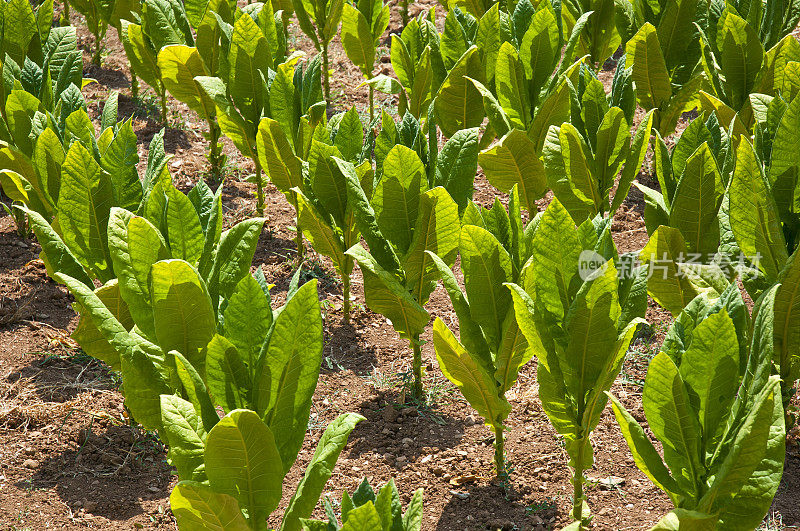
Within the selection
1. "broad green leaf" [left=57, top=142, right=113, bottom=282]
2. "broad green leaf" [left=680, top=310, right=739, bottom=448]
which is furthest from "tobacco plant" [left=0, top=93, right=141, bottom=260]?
"broad green leaf" [left=680, top=310, right=739, bottom=448]

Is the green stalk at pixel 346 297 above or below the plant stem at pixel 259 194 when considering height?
below

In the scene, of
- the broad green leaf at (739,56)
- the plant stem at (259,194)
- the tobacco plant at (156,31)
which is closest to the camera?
the broad green leaf at (739,56)

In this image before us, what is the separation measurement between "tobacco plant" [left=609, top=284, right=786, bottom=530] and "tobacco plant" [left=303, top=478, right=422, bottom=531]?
0.63 m

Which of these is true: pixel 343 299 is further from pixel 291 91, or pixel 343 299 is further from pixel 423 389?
pixel 291 91

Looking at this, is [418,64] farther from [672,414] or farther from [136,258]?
[672,414]

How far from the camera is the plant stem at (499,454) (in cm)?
284

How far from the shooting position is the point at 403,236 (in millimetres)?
3084

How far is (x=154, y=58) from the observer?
4.57m

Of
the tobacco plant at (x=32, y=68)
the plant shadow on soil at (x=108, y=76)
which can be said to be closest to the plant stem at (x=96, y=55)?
the plant shadow on soil at (x=108, y=76)

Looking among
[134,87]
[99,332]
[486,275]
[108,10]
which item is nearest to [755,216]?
[486,275]

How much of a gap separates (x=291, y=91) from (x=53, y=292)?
54.9 inches

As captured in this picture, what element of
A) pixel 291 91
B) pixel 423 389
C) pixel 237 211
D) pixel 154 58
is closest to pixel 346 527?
pixel 423 389

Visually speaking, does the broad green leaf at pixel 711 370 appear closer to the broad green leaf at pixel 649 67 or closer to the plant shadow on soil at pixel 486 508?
the plant shadow on soil at pixel 486 508

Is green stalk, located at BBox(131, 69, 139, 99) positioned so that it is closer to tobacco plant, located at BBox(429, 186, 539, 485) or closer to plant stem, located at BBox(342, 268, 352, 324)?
plant stem, located at BBox(342, 268, 352, 324)
